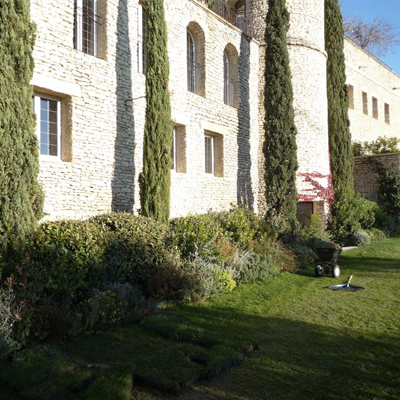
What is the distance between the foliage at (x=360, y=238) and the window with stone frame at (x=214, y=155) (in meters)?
5.38

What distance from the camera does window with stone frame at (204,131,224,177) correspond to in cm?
1406

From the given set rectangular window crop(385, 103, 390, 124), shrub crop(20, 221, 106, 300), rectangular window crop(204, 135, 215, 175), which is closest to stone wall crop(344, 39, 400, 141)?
rectangular window crop(385, 103, 390, 124)

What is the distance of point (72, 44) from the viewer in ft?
30.2

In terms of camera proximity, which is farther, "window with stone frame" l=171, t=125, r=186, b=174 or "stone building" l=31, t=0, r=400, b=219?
"window with stone frame" l=171, t=125, r=186, b=174

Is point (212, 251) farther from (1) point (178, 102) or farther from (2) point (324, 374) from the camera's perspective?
(1) point (178, 102)

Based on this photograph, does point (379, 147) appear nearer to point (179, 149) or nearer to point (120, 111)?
point (179, 149)

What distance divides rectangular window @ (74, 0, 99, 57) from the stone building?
0.02 m

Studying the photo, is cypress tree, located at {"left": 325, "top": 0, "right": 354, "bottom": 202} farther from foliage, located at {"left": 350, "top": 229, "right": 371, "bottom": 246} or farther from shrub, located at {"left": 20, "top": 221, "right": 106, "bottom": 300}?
shrub, located at {"left": 20, "top": 221, "right": 106, "bottom": 300}

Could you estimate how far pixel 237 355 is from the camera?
4.78 m

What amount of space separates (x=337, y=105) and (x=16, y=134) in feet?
48.5

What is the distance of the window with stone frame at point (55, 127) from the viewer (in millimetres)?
8930

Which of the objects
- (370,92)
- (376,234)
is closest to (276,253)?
(376,234)

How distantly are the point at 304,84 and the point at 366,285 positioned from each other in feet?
32.0

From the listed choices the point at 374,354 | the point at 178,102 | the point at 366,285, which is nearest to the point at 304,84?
the point at 178,102
